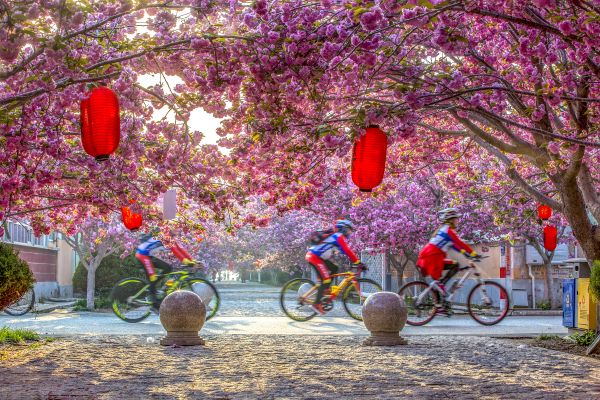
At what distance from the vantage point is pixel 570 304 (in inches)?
424

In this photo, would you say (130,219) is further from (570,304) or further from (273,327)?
(570,304)

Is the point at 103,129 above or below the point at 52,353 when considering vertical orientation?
above

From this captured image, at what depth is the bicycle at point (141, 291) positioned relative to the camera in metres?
12.0

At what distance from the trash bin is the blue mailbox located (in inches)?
5.5

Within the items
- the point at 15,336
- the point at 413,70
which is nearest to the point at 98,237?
the point at 15,336

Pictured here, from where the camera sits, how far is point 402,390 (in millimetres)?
6004

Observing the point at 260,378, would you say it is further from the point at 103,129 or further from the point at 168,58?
the point at 168,58

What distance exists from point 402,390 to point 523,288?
672 inches

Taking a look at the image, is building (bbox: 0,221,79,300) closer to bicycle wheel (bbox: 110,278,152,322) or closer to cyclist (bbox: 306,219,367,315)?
bicycle wheel (bbox: 110,278,152,322)

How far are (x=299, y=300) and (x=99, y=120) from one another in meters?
7.40

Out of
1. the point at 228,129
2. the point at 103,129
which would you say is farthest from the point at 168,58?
the point at 228,129

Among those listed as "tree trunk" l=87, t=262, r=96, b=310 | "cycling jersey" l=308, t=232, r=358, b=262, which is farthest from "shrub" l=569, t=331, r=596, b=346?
"tree trunk" l=87, t=262, r=96, b=310

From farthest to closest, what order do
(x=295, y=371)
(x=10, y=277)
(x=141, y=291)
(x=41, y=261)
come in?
(x=41, y=261) < (x=141, y=291) < (x=10, y=277) < (x=295, y=371)

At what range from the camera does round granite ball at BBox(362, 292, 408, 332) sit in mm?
9945
